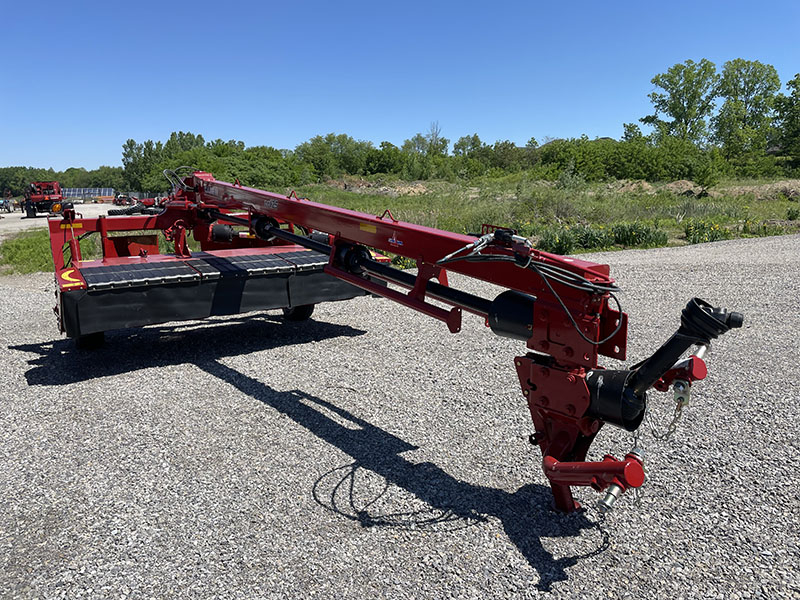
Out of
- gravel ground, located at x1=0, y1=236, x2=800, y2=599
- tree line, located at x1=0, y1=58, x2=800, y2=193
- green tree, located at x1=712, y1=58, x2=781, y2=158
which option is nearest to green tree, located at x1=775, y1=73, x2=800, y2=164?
tree line, located at x1=0, y1=58, x2=800, y2=193

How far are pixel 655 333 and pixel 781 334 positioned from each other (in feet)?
4.37

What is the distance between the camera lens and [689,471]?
3.86m

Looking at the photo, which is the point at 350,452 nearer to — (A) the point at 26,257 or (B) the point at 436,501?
(B) the point at 436,501

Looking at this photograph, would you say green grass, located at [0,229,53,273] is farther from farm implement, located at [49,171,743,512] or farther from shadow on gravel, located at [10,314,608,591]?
farm implement, located at [49,171,743,512]

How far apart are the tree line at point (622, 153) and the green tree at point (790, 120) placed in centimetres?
8

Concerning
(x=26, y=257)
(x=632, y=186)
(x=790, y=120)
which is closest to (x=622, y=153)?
(x=632, y=186)

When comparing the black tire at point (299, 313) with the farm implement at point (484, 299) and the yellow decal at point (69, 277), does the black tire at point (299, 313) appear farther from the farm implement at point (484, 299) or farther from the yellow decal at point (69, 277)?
the yellow decal at point (69, 277)

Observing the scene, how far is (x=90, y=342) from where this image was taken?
620cm

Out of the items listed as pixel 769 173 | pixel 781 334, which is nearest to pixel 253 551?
pixel 781 334

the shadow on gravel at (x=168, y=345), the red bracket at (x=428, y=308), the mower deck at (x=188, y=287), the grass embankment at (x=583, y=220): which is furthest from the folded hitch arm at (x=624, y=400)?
the grass embankment at (x=583, y=220)

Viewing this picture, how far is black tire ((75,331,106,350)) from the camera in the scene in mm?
6152

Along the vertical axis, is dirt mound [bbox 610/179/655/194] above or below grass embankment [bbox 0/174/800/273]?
above

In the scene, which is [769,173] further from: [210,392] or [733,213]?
[210,392]

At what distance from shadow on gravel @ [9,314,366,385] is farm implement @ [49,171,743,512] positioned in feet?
1.18
